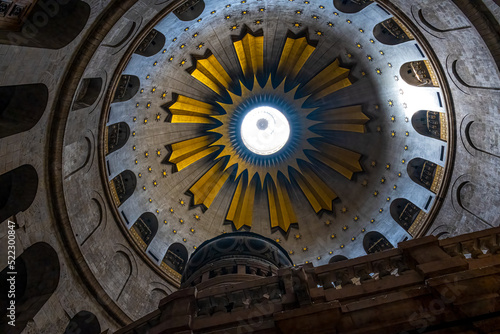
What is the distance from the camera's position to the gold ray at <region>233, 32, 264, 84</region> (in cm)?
2098

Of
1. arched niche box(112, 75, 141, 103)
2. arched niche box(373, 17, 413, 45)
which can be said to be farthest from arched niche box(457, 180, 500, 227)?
arched niche box(112, 75, 141, 103)

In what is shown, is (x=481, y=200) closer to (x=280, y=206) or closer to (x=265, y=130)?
(x=280, y=206)

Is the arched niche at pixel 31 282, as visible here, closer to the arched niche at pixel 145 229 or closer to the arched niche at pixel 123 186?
the arched niche at pixel 123 186

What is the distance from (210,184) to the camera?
78.6 feet

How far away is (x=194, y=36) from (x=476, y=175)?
14495 mm

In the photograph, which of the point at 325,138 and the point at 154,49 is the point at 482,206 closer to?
the point at 325,138

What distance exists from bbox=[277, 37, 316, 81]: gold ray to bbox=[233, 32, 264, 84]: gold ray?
1280mm

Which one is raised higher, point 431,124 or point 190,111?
point 190,111

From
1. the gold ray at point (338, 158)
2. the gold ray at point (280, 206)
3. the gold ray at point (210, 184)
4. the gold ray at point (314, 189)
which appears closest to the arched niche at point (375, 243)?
the gold ray at point (314, 189)

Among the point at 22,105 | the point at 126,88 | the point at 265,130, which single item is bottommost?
the point at 22,105

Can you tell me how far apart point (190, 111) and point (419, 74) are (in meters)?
12.6

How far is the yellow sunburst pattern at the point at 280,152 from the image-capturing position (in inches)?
868

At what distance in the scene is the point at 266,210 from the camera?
80.2 ft

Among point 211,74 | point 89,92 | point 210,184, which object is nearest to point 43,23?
point 89,92
